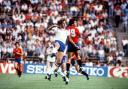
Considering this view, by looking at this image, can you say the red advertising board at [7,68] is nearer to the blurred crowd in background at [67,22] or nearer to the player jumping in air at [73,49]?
the blurred crowd in background at [67,22]

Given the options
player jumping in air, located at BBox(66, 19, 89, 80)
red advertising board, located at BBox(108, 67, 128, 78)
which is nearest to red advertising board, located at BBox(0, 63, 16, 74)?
red advertising board, located at BBox(108, 67, 128, 78)

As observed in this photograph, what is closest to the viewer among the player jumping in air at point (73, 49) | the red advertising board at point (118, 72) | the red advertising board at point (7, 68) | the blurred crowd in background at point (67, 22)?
the player jumping in air at point (73, 49)

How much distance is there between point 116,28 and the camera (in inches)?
1217

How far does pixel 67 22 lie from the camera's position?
97.4ft

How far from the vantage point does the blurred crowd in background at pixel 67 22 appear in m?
28.4

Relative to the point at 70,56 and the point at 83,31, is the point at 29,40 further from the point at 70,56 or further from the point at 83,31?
the point at 70,56

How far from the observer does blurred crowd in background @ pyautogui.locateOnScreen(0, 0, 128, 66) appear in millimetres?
28391

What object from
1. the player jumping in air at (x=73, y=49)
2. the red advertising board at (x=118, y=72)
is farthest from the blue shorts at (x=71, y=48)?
the red advertising board at (x=118, y=72)

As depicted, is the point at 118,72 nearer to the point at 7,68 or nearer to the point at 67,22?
the point at 67,22

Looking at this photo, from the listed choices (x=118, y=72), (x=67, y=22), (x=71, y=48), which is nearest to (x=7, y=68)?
(x=67, y=22)

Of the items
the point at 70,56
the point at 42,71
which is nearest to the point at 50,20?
the point at 42,71

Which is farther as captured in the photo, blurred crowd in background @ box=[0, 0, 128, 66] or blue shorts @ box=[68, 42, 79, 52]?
blurred crowd in background @ box=[0, 0, 128, 66]

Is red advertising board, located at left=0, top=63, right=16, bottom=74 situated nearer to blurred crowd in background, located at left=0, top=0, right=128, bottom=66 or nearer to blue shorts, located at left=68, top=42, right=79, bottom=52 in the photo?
blurred crowd in background, located at left=0, top=0, right=128, bottom=66

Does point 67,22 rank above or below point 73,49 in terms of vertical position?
above
